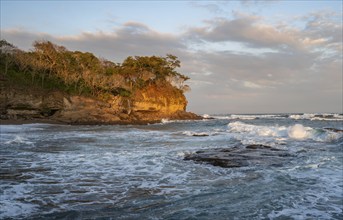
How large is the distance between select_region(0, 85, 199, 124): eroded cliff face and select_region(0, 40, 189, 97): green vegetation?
1756 mm

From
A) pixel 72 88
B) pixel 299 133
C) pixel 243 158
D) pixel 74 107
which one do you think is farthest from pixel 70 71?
pixel 243 158

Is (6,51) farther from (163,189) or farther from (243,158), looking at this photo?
(163,189)

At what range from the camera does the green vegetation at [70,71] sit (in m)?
38.8

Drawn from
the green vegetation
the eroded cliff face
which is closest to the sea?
the eroded cliff face

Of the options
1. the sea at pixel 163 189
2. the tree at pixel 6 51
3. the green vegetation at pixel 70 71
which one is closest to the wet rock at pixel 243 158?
the sea at pixel 163 189

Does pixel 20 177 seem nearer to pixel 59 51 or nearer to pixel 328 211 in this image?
pixel 328 211

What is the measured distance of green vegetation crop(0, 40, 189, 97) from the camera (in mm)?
38844

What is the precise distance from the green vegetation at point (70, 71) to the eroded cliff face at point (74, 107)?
1.76m

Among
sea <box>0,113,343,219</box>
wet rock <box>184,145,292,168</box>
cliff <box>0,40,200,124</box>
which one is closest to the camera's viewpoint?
sea <box>0,113,343,219</box>

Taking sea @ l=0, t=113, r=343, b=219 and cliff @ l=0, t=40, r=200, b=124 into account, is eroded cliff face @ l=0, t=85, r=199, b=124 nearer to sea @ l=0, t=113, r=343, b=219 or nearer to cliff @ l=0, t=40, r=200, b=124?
cliff @ l=0, t=40, r=200, b=124

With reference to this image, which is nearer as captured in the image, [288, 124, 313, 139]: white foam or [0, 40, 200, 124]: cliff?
[288, 124, 313, 139]: white foam

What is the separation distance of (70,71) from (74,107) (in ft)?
23.1

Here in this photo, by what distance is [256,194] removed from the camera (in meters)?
5.85

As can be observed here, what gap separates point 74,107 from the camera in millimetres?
39812
